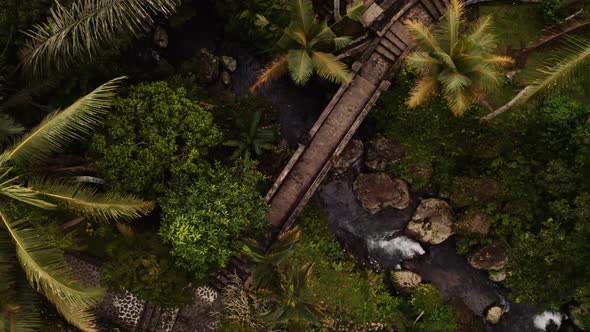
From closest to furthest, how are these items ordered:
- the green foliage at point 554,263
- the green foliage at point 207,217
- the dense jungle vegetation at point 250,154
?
the dense jungle vegetation at point 250,154
the green foliage at point 207,217
the green foliage at point 554,263

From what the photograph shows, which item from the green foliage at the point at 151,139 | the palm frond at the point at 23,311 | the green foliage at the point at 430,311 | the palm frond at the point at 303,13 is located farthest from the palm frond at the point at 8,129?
the green foliage at the point at 430,311

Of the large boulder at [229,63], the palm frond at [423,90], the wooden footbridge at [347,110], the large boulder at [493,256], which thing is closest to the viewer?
the palm frond at [423,90]

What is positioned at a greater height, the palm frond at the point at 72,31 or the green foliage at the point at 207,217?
the palm frond at the point at 72,31

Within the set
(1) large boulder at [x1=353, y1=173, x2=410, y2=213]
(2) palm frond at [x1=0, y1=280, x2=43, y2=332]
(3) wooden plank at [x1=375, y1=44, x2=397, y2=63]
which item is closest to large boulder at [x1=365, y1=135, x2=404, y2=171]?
(1) large boulder at [x1=353, y1=173, x2=410, y2=213]

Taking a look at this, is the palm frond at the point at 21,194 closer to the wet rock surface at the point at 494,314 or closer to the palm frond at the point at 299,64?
the palm frond at the point at 299,64

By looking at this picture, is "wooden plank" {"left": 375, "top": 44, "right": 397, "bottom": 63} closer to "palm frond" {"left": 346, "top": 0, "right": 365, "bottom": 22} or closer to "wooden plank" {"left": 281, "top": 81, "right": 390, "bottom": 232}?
"wooden plank" {"left": 281, "top": 81, "right": 390, "bottom": 232}

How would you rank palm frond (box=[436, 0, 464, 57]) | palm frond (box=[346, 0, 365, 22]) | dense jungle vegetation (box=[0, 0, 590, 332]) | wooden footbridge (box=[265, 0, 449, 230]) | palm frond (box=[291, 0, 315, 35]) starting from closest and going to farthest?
dense jungle vegetation (box=[0, 0, 590, 332])
palm frond (box=[436, 0, 464, 57])
palm frond (box=[291, 0, 315, 35])
palm frond (box=[346, 0, 365, 22])
wooden footbridge (box=[265, 0, 449, 230])
